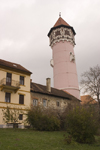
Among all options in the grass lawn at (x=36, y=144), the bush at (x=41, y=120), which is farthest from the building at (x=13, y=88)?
the grass lawn at (x=36, y=144)

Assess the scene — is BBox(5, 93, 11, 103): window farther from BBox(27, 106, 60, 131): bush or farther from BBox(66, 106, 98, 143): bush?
BBox(66, 106, 98, 143): bush

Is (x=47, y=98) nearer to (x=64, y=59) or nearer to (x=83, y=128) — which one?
(x=64, y=59)

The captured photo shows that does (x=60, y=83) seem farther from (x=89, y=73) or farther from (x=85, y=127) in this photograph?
(x=85, y=127)

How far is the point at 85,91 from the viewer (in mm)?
27656

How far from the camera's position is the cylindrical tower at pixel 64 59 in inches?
1448

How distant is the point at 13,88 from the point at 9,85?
2.40 feet

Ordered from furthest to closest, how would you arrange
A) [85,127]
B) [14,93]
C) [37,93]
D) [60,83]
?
[60,83] < [37,93] < [14,93] < [85,127]

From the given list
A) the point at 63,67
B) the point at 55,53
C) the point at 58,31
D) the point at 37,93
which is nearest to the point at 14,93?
the point at 37,93

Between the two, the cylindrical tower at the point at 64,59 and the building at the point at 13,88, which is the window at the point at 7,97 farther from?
the cylindrical tower at the point at 64,59

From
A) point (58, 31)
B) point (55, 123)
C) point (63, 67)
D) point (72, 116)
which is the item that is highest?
point (58, 31)

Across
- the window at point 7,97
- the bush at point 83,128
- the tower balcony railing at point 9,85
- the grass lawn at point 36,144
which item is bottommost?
the grass lawn at point 36,144

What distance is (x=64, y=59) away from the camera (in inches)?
1519

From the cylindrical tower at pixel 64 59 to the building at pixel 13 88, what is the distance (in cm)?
1372

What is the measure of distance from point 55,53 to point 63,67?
197 inches
